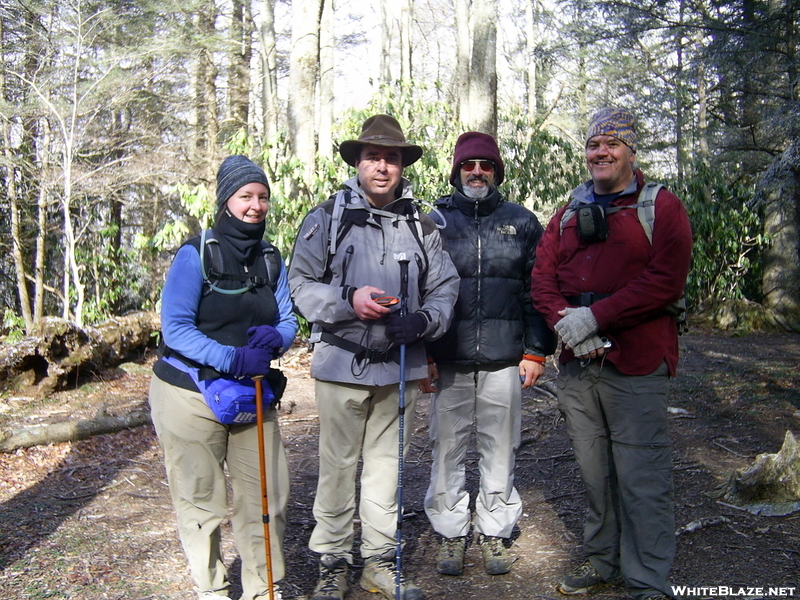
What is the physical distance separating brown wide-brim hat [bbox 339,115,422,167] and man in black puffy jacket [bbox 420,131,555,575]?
384 millimetres

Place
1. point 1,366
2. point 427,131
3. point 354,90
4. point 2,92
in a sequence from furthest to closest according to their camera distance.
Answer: point 354,90, point 2,92, point 427,131, point 1,366

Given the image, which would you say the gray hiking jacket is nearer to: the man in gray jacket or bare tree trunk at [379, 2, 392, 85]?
the man in gray jacket

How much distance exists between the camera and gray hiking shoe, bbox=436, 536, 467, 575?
3.64 meters

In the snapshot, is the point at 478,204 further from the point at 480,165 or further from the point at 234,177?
the point at 234,177

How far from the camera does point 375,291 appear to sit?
326 centimetres

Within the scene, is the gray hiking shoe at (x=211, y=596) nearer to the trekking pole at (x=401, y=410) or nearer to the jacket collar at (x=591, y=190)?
the trekking pole at (x=401, y=410)

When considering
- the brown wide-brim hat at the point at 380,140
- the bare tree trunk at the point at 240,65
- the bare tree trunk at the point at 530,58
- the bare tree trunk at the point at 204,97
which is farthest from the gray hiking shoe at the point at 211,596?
the bare tree trunk at the point at 530,58

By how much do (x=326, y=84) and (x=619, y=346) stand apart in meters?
13.7

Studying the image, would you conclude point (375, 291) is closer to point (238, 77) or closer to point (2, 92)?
point (2, 92)

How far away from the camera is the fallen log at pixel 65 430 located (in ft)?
18.5

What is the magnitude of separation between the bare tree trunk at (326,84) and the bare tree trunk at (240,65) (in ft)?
6.48

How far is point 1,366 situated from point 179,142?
9.97 metres

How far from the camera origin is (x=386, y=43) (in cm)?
2498

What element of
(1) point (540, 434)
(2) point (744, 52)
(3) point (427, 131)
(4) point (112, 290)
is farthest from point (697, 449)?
(4) point (112, 290)
